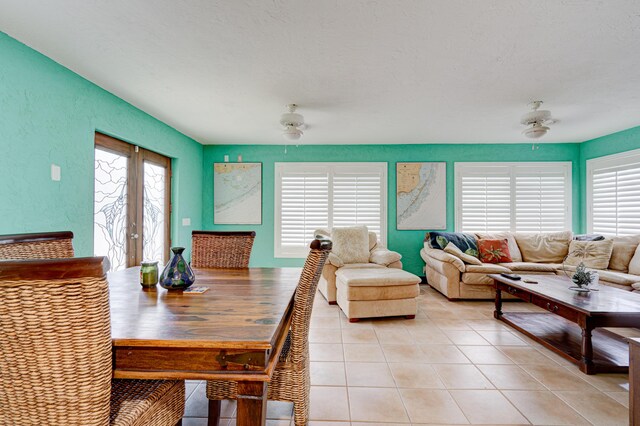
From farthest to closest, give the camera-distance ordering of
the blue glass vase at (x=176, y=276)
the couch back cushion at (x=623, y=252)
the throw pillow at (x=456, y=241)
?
the throw pillow at (x=456, y=241), the couch back cushion at (x=623, y=252), the blue glass vase at (x=176, y=276)

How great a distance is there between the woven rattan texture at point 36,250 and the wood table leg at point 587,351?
11.8ft

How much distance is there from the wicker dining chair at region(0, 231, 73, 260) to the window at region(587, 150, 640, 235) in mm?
6279

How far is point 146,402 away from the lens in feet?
3.46

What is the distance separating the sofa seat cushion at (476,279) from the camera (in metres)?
3.92

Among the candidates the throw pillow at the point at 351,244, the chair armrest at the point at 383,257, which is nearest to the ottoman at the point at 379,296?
the chair armrest at the point at 383,257

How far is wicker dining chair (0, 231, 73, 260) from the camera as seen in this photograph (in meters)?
1.37

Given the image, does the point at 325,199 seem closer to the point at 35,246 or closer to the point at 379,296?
the point at 379,296

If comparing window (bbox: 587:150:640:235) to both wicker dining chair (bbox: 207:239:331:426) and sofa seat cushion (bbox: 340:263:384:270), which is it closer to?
sofa seat cushion (bbox: 340:263:384:270)

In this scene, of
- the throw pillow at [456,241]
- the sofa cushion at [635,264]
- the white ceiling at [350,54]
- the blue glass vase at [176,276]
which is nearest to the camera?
the blue glass vase at [176,276]

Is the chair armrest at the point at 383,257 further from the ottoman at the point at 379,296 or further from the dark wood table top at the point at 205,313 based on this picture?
the dark wood table top at the point at 205,313

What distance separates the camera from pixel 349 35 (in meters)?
1.98

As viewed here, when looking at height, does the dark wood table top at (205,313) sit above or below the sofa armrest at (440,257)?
above

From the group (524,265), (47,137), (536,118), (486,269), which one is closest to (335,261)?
(486,269)

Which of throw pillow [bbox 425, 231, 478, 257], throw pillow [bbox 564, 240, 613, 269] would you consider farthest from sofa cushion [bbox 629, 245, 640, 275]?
throw pillow [bbox 425, 231, 478, 257]
